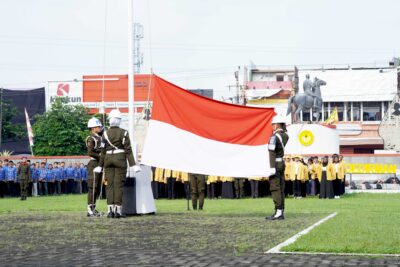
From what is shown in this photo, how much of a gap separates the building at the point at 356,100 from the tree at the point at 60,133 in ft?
91.3

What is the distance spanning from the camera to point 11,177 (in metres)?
43.3

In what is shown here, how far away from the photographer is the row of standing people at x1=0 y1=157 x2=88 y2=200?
142 ft

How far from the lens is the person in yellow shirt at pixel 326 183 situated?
35.6 metres

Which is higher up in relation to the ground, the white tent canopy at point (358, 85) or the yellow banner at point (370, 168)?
the white tent canopy at point (358, 85)

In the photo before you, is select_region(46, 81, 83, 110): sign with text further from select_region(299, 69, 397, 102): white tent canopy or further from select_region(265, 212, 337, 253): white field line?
select_region(265, 212, 337, 253): white field line

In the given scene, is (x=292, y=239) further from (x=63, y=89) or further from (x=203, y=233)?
(x=63, y=89)

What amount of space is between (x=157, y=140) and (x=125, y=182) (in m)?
1.16

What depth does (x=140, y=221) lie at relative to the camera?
16.6 m

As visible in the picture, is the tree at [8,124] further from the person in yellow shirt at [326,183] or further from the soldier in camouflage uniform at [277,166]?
the soldier in camouflage uniform at [277,166]

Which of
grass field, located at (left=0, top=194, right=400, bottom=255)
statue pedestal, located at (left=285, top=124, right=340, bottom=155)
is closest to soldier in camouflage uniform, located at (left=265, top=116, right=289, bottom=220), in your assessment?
grass field, located at (left=0, top=194, right=400, bottom=255)

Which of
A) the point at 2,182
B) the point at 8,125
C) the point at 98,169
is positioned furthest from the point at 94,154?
the point at 8,125

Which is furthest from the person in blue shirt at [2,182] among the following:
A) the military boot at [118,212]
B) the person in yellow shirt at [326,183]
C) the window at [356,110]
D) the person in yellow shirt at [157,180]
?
the window at [356,110]

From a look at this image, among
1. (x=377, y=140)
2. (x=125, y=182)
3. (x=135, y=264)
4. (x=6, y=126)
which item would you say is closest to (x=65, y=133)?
(x=6, y=126)

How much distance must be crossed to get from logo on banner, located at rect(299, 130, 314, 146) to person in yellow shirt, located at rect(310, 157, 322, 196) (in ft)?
37.6
